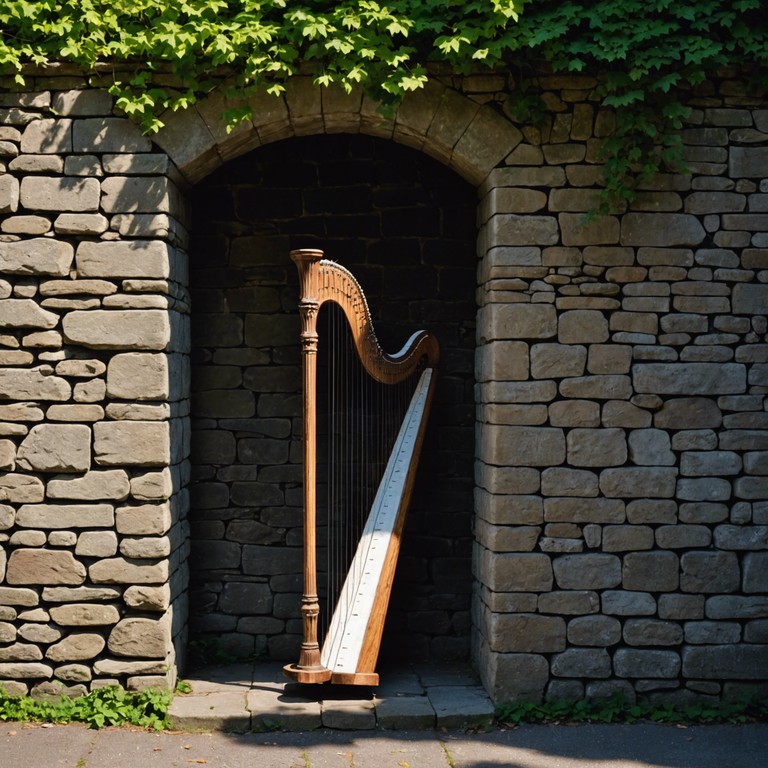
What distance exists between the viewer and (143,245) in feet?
14.7

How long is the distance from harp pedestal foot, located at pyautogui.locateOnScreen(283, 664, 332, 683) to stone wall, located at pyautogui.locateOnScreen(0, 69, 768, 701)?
69cm

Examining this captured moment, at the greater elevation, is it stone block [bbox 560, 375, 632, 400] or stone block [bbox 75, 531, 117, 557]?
stone block [bbox 560, 375, 632, 400]

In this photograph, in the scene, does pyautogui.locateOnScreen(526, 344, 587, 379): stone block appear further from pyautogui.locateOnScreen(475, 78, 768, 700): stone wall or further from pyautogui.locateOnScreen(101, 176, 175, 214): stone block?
pyautogui.locateOnScreen(101, 176, 175, 214): stone block

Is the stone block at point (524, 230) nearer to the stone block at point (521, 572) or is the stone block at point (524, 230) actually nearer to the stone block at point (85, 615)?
the stone block at point (521, 572)

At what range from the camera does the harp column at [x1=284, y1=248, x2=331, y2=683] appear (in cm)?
397

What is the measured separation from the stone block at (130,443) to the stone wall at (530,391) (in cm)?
1

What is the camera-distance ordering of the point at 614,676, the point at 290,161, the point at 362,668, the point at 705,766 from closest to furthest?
the point at 705,766, the point at 362,668, the point at 614,676, the point at 290,161

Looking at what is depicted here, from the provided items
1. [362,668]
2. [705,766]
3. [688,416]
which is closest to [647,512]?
[688,416]

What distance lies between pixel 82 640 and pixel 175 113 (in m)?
2.48

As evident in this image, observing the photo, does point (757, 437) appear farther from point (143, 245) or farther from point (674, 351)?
point (143, 245)

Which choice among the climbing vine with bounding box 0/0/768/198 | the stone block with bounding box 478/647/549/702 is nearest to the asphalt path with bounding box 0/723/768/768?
the stone block with bounding box 478/647/549/702

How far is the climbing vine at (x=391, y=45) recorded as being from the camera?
A: 4.26 m

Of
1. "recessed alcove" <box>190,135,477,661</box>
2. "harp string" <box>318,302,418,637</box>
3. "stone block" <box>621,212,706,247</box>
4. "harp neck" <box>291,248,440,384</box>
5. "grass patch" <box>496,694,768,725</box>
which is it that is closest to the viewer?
"harp neck" <box>291,248,440,384</box>

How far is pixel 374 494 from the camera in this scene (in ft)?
17.0
